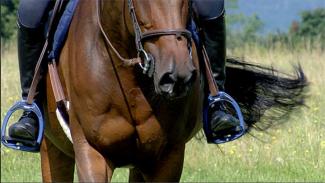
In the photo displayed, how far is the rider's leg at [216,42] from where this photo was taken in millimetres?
5770

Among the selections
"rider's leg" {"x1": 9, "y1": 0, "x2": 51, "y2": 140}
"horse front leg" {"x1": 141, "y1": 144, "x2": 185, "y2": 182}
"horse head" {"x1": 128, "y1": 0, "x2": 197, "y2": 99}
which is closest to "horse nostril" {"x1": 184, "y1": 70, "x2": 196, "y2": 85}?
"horse head" {"x1": 128, "y1": 0, "x2": 197, "y2": 99}

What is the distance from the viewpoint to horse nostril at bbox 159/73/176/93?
4320 millimetres

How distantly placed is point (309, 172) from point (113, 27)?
4.29 meters

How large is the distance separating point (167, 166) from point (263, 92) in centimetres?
225

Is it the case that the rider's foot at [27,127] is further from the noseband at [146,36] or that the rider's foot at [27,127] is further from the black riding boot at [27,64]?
the noseband at [146,36]

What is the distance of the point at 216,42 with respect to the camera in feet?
19.6

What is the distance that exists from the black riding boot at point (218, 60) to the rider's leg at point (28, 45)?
1.09m

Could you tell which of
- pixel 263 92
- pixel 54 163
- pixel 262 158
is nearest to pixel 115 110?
pixel 54 163

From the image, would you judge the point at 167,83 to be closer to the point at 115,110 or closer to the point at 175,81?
the point at 175,81

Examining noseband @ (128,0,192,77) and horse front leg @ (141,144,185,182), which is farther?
horse front leg @ (141,144,185,182)

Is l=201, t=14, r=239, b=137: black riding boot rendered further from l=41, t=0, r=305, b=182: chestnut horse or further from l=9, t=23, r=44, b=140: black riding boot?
l=9, t=23, r=44, b=140: black riding boot

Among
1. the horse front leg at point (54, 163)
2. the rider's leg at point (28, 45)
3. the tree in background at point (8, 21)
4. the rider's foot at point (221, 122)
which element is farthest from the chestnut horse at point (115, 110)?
the tree in background at point (8, 21)

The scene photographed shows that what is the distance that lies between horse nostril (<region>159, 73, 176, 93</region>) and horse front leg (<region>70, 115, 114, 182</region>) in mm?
1031

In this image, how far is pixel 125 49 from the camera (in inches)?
200
